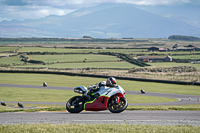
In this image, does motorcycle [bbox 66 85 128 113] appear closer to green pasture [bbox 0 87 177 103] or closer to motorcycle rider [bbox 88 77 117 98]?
motorcycle rider [bbox 88 77 117 98]

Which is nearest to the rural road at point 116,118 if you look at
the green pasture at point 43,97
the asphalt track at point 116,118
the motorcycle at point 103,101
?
the asphalt track at point 116,118

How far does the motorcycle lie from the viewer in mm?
16547

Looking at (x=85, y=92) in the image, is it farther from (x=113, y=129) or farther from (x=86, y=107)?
(x=113, y=129)

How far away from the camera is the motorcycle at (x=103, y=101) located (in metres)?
16.5

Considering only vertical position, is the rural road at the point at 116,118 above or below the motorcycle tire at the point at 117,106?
below

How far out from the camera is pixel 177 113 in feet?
53.7

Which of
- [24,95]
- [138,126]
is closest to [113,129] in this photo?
[138,126]

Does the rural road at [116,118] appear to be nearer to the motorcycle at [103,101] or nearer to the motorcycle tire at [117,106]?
the motorcycle tire at [117,106]

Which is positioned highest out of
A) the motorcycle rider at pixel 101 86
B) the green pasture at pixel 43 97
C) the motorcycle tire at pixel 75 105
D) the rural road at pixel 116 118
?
the motorcycle rider at pixel 101 86

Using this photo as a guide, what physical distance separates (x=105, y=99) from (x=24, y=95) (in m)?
31.6

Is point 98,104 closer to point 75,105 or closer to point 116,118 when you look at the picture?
point 75,105

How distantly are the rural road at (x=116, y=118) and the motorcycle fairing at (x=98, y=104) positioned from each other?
1.79 ft

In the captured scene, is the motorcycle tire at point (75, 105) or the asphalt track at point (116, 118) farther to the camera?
the motorcycle tire at point (75, 105)

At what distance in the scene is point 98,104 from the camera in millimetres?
16750
